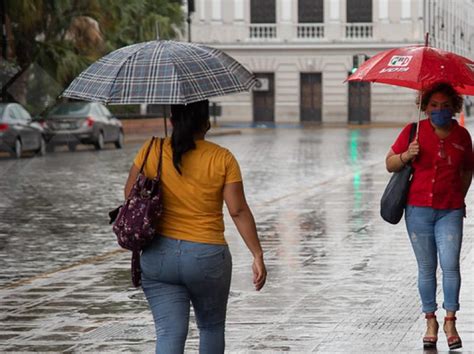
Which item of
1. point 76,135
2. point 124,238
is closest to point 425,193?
point 124,238

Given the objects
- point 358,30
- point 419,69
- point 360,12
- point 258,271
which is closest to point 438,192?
point 419,69

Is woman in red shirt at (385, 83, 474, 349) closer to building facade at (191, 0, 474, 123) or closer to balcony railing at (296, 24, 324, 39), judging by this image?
building facade at (191, 0, 474, 123)

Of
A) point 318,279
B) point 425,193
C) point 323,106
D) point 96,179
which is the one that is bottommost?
point 323,106

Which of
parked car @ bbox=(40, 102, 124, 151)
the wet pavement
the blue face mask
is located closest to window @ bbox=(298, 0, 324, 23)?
parked car @ bbox=(40, 102, 124, 151)

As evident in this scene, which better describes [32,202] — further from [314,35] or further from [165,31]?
[314,35]

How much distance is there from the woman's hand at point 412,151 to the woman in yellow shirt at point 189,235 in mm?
2407

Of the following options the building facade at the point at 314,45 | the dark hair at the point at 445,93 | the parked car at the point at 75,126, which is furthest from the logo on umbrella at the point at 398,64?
the building facade at the point at 314,45

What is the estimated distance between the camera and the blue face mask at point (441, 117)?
8367 millimetres

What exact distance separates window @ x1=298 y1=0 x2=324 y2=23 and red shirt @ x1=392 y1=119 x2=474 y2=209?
6187 cm

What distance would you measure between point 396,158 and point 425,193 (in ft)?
0.94

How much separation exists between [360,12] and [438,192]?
6206 cm

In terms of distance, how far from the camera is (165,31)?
54.4 m

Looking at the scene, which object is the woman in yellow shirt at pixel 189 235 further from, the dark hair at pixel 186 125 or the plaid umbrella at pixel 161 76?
the plaid umbrella at pixel 161 76

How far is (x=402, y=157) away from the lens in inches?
330
